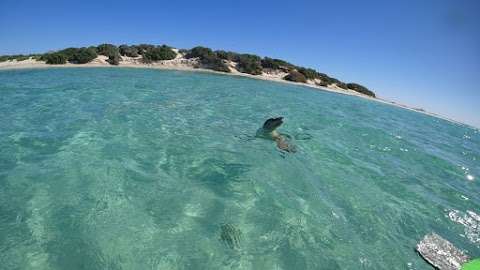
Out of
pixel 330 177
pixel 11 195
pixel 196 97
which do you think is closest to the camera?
pixel 11 195

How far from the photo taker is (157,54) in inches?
1660

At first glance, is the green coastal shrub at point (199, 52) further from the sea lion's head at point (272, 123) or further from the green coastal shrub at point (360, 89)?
the sea lion's head at point (272, 123)

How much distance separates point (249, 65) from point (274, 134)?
34.5m

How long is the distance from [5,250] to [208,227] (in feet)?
8.90

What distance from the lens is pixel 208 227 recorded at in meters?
5.39

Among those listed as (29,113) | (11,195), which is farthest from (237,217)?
(29,113)

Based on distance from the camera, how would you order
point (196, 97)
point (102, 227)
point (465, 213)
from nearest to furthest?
point (102, 227)
point (465, 213)
point (196, 97)

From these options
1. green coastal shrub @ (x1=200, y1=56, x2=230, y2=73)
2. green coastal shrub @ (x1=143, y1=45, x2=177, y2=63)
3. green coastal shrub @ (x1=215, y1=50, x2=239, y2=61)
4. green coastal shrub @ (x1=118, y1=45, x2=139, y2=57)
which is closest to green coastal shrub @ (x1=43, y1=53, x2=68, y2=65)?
green coastal shrub @ (x1=118, y1=45, x2=139, y2=57)

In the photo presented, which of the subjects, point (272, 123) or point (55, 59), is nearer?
point (272, 123)

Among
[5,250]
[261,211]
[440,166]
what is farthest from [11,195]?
[440,166]

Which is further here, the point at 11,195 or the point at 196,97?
the point at 196,97

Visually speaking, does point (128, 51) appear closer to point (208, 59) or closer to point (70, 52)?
point (70, 52)

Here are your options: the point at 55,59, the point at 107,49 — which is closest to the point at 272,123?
the point at 55,59

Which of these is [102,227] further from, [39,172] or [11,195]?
[39,172]
